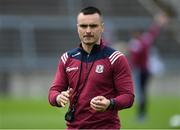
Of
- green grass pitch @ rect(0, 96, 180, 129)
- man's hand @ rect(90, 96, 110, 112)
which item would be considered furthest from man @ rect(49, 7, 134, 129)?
green grass pitch @ rect(0, 96, 180, 129)

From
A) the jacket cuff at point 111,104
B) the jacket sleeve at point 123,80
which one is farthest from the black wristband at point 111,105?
the jacket sleeve at point 123,80

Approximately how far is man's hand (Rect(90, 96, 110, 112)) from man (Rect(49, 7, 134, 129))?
322 mm

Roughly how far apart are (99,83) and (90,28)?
58 centimetres

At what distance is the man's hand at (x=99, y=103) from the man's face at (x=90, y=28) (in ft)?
2.44

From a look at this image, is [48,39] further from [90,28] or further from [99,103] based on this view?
[99,103]

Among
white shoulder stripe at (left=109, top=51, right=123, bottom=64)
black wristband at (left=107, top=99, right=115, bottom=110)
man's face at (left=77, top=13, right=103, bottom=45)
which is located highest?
man's face at (left=77, top=13, right=103, bottom=45)

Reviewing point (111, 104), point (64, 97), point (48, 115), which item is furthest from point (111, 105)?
point (48, 115)

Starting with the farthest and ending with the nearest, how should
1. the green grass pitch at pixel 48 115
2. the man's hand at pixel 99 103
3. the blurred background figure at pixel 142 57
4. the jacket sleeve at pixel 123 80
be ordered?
the blurred background figure at pixel 142 57
the green grass pitch at pixel 48 115
the jacket sleeve at pixel 123 80
the man's hand at pixel 99 103

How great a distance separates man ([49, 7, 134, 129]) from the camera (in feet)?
28.1

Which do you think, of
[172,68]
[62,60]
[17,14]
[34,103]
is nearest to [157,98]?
[172,68]

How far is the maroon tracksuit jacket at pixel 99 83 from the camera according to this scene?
337 inches

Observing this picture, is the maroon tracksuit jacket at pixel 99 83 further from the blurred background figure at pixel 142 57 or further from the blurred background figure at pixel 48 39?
the blurred background figure at pixel 48 39

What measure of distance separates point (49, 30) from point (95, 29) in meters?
24.2

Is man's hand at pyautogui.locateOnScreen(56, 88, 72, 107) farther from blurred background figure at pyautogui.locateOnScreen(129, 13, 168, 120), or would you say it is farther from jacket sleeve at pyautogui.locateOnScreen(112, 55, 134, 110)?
blurred background figure at pyautogui.locateOnScreen(129, 13, 168, 120)
